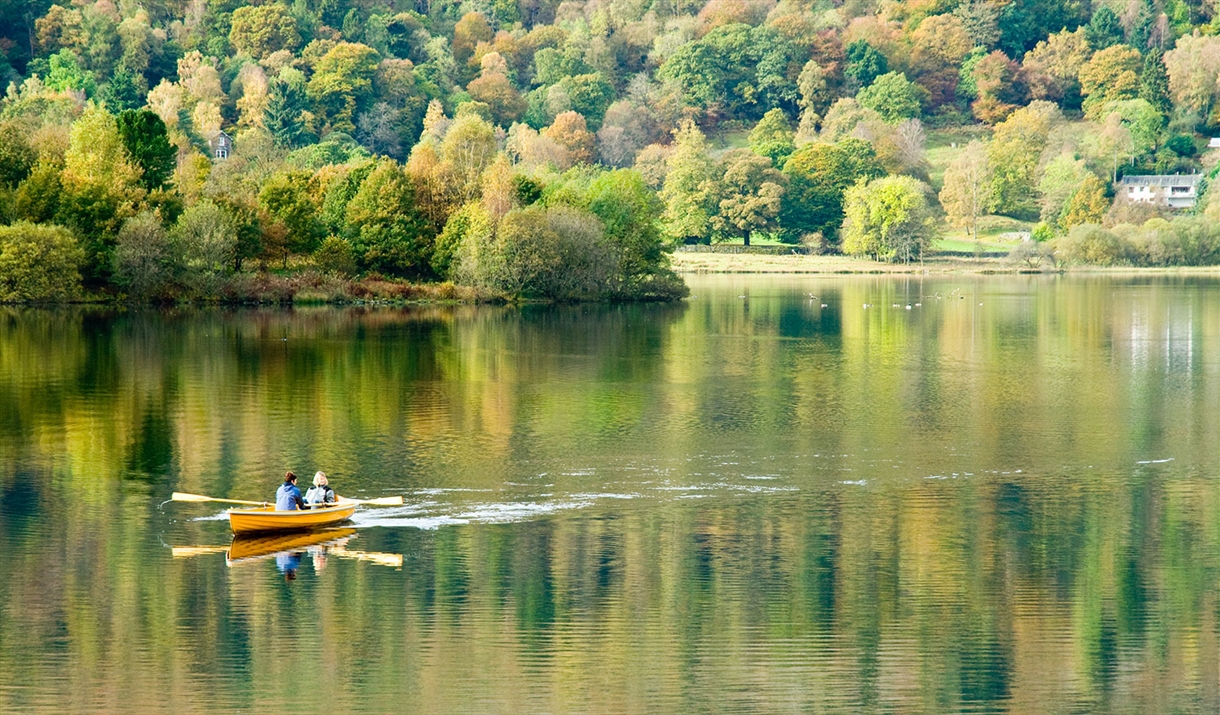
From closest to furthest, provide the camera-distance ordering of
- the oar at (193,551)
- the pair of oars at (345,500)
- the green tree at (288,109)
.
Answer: the oar at (193,551) → the pair of oars at (345,500) → the green tree at (288,109)

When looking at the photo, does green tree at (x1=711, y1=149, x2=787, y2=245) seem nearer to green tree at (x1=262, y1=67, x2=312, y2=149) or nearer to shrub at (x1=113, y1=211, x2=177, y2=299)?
green tree at (x1=262, y1=67, x2=312, y2=149)

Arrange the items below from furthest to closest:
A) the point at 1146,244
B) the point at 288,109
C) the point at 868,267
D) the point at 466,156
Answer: the point at 288,109, the point at 1146,244, the point at 868,267, the point at 466,156

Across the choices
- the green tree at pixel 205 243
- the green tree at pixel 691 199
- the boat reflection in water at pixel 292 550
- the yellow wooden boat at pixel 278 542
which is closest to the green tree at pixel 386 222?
the green tree at pixel 205 243

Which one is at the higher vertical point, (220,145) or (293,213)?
(220,145)

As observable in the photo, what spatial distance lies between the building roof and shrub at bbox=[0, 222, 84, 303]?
5865 inches

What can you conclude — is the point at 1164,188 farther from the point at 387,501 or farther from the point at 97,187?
the point at 387,501

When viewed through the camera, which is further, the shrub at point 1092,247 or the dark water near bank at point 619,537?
the shrub at point 1092,247

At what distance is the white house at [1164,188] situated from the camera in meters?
187

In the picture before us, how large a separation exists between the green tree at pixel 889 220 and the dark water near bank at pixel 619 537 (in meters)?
95.6

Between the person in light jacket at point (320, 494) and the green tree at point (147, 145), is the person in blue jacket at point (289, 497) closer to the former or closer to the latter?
the person in light jacket at point (320, 494)

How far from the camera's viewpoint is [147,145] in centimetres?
8325

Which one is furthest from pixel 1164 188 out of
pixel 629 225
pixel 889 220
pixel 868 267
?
pixel 629 225

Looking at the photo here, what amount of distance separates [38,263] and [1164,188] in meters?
155

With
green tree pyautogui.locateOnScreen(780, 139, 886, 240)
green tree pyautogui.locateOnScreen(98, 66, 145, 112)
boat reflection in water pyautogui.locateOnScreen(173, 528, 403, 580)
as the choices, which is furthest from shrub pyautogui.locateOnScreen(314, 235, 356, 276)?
green tree pyautogui.locateOnScreen(98, 66, 145, 112)
